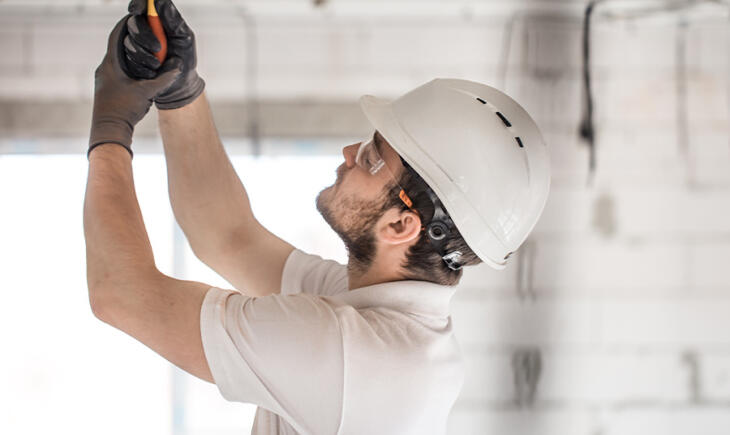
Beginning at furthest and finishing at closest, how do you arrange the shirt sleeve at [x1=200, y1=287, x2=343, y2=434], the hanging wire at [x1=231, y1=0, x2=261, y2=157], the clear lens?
1. the hanging wire at [x1=231, y1=0, x2=261, y2=157]
2. the clear lens
3. the shirt sleeve at [x1=200, y1=287, x2=343, y2=434]

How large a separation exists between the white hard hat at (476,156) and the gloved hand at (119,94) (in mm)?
448

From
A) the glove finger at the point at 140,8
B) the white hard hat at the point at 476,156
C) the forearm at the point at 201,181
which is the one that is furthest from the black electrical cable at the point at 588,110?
the glove finger at the point at 140,8

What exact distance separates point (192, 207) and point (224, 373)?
21.0 inches

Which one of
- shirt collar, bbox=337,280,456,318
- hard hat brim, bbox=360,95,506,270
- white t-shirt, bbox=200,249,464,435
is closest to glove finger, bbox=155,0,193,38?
hard hat brim, bbox=360,95,506,270

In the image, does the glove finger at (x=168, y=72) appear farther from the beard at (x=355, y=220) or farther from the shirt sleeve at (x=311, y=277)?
the shirt sleeve at (x=311, y=277)

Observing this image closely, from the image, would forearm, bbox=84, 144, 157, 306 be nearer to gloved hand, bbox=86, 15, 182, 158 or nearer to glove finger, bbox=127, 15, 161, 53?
gloved hand, bbox=86, 15, 182, 158

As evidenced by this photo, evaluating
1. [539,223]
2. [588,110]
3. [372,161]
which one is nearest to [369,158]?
[372,161]

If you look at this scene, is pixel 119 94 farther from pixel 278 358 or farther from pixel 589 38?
pixel 589 38

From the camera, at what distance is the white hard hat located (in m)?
1.08

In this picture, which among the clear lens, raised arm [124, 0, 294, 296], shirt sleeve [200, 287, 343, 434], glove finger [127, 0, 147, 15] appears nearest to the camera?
shirt sleeve [200, 287, 343, 434]

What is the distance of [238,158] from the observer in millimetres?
1773

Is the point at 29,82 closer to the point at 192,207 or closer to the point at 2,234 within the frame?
the point at 2,234

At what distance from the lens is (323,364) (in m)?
0.92

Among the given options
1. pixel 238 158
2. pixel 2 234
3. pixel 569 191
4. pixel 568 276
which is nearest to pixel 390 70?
pixel 238 158
